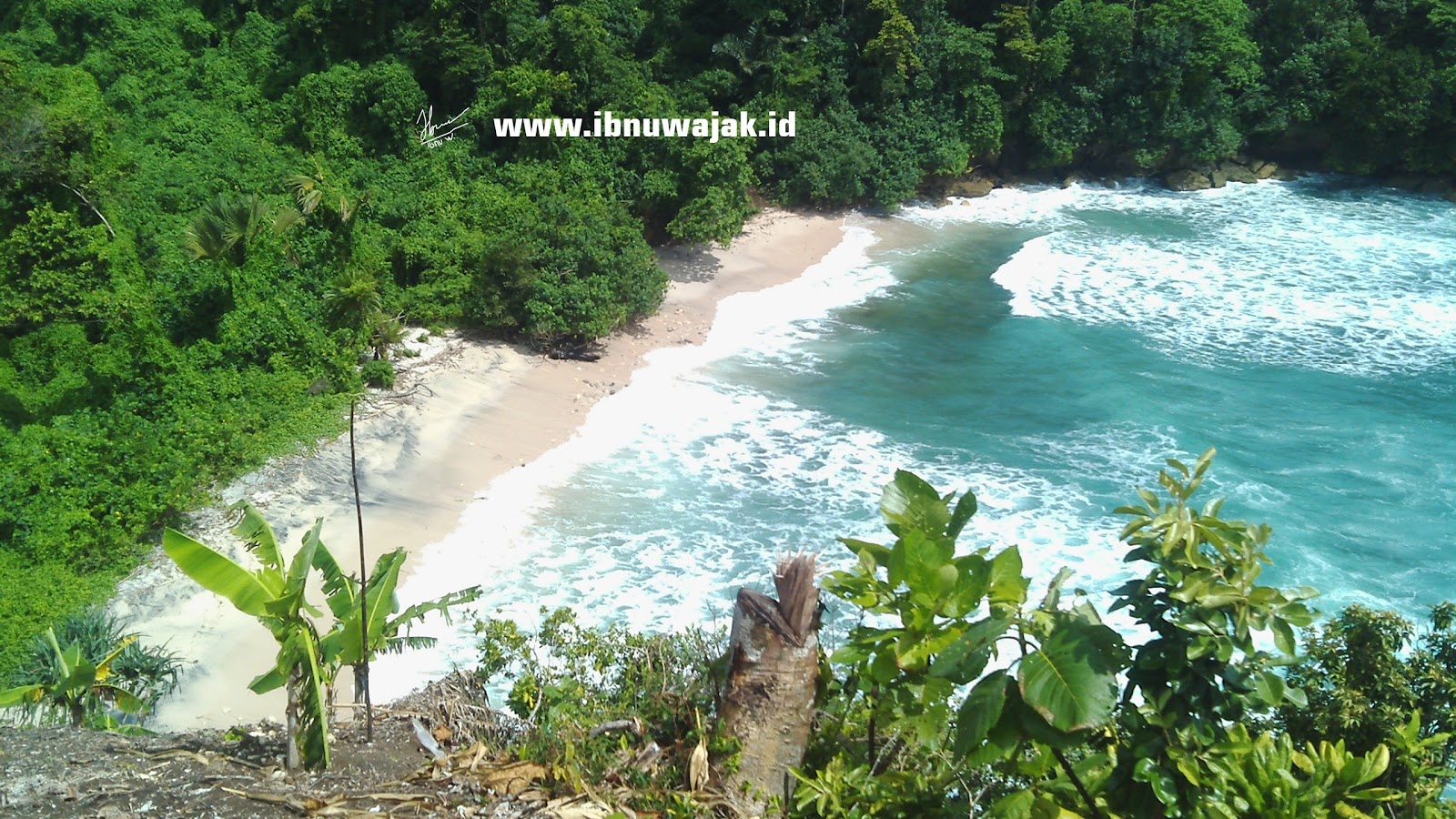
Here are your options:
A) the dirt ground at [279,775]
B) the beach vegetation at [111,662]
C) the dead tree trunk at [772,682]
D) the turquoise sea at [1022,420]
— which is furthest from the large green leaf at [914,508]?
the beach vegetation at [111,662]

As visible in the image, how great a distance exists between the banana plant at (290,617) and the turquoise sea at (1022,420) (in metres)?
5.22

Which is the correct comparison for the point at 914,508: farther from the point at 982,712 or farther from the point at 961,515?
the point at 982,712

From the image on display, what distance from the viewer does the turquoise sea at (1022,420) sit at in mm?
14898

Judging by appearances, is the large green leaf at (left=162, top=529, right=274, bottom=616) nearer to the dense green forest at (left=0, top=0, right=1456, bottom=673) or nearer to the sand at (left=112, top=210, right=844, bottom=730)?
the sand at (left=112, top=210, right=844, bottom=730)

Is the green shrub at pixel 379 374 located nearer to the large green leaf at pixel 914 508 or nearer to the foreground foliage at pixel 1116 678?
the foreground foliage at pixel 1116 678

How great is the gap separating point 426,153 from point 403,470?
1157 cm

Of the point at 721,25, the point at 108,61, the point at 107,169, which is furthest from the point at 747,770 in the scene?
the point at 108,61

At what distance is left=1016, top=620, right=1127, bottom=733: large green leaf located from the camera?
383 centimetres

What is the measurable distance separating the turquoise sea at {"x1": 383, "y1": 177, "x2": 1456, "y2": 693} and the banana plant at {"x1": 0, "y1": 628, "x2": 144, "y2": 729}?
118 inches

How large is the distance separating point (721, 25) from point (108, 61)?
16606mm

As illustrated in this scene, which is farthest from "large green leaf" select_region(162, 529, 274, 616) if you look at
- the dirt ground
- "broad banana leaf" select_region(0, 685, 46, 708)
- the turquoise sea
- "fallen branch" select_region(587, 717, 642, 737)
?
the turquoise sea

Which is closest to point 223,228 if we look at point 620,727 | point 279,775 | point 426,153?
point 426,153

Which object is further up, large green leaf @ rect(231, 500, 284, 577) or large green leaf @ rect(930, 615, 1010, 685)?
large green leaf @ rect(930, 615, 1010, 685)

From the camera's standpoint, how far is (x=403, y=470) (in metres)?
16.3
